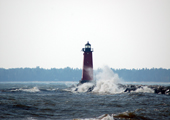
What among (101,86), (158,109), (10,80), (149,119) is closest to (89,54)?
(101,86)

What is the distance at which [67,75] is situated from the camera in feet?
573

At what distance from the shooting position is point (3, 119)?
16.8m

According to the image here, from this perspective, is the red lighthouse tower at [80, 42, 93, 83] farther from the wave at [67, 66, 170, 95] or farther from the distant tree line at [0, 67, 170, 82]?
the distant tree line at [0, 67, 170, 82]

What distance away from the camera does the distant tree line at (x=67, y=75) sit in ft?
532

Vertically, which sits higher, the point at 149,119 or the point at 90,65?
the point at 90,65

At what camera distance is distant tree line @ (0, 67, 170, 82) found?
16212cm

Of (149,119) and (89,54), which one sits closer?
(149,119)

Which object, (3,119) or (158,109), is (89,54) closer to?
(158,109)

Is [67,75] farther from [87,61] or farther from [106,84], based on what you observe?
[106,84]

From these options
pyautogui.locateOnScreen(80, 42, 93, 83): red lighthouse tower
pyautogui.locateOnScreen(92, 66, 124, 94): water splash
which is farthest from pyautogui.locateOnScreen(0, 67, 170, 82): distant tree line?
pyautogui.locateOnScreen(80, 42, 93, 83): red lighthouse tower

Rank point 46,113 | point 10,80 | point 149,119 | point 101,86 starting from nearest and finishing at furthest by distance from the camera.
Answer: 1. point 149,119
2. point 46,113
3. point 101,86
4. point 10,80

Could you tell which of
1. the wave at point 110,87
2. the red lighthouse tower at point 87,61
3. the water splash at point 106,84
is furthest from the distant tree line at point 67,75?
the red lighthouse tower at point 87,61

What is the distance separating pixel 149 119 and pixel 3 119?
30.5 feet

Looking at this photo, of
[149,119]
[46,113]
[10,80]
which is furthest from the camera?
[10,80]
